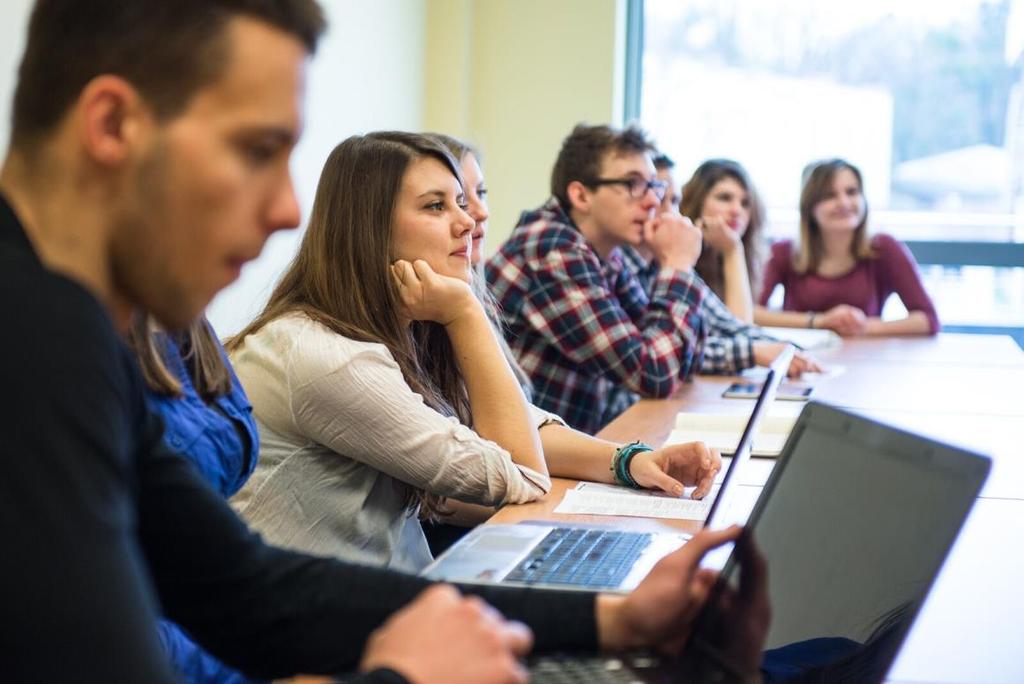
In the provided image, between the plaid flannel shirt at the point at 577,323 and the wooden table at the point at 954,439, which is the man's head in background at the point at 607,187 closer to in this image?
the plaid flannel shirt at the point at 577,323

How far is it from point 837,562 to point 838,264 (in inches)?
150

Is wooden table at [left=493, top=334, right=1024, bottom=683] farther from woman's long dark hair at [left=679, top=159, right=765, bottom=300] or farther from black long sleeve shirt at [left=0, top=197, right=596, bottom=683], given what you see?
black long sleeve shirt at [left=0, top=197, right=596, bottom=683]

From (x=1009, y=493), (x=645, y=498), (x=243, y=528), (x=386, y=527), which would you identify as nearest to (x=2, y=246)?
(x=243, y=528)

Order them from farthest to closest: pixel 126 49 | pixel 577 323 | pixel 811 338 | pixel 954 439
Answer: pixel 811 338 < pixel 577 323 < pixel 954 439 < pixel 126 49

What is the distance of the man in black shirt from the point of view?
2.24 ft

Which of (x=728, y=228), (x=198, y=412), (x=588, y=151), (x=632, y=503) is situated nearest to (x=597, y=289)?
(x=588, y=151)

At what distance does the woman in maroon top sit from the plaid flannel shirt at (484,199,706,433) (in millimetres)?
1577

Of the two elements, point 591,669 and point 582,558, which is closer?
point 591,669

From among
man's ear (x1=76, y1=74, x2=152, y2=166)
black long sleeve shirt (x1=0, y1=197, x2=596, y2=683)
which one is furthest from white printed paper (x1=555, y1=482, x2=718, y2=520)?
man's ear (x1=76, y1=74, x2=152, y2=166)

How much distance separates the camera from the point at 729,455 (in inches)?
85.7

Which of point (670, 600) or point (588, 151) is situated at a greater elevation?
point (588, 151)

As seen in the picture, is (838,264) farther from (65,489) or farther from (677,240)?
(65,489)

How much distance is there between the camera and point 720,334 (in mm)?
3697

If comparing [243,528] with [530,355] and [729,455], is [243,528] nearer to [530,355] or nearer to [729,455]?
[729,455]
